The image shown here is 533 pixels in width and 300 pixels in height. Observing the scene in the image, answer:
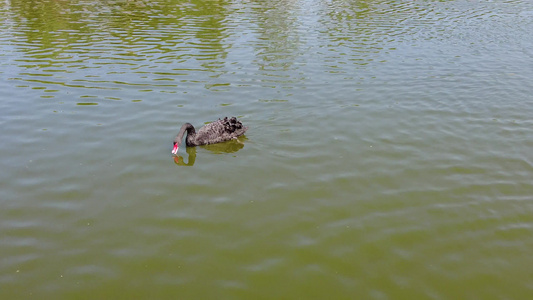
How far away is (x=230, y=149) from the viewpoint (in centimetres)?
838

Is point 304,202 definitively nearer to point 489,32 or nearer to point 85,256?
point 85,256

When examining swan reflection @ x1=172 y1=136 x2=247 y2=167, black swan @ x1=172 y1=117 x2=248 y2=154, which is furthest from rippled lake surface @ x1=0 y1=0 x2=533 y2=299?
black swan @ x1=172 y1=117 x2=248 y2=154

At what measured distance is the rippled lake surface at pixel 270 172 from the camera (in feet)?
17.2

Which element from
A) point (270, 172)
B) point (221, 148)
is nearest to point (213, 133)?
point (221, 148)

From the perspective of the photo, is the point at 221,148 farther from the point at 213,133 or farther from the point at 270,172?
the point at 270,172

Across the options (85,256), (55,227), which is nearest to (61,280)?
(85,256)

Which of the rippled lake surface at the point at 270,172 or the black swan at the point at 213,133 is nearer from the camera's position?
the rippled lake surface at the point at 270,172

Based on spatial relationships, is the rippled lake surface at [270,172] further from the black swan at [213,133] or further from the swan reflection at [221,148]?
the black swan at [213,133]

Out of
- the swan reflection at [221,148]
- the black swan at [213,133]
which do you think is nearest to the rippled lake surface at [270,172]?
the swan reflection at [221,148]

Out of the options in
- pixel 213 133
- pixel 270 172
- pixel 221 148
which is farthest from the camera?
pixel 221 148

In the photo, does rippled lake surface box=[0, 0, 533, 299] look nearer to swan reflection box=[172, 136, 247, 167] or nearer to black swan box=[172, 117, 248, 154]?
swan reflection box=[172, 136, 247, 167]

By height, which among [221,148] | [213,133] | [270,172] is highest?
[213,133]

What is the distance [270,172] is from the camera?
7.41 meters

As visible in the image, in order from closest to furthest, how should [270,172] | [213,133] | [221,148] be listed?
[270,172], [213,133], [221,148]
